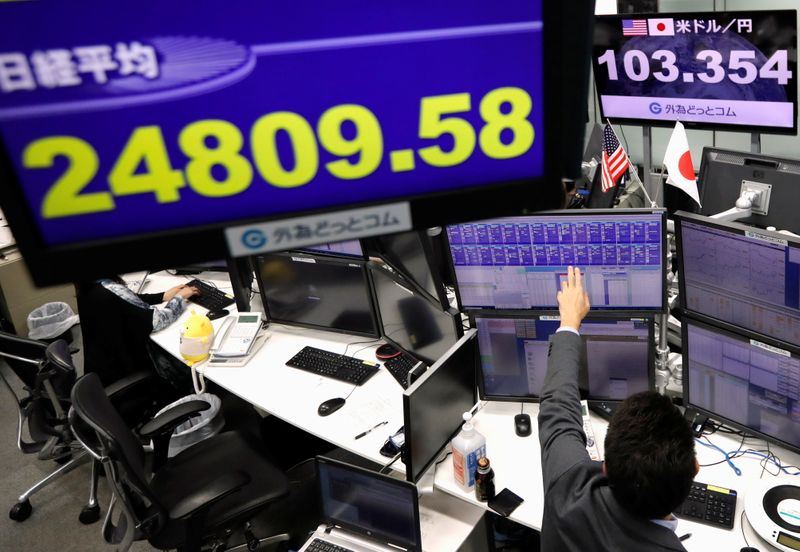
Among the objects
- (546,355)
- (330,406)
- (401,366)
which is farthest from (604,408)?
(330,406)

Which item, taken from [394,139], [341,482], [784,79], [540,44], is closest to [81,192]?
[394,139]

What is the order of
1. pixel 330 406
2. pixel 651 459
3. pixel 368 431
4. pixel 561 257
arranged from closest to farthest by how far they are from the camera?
pixel 651 459 < pixel 561 257 < pixel 368 431 < pixel 330 406

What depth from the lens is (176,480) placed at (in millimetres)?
2752

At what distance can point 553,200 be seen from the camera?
93 centimetres

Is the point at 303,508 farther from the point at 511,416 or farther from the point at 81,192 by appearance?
the point at 81,192

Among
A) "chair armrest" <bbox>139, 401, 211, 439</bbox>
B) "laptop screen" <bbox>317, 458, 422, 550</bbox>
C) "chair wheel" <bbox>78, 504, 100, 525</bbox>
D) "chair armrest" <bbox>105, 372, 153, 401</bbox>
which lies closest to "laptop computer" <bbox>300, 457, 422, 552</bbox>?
"laptop screen" <bbox>317, 458, 422, 550</bbox>

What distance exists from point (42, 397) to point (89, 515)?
2.08 ft

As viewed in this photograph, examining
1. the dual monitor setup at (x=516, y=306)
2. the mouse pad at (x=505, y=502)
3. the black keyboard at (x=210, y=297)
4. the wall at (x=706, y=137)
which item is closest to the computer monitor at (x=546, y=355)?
the dual monitor setup at (x=516, y=306)

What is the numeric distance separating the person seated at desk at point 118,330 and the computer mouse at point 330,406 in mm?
1134

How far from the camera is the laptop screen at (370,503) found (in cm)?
215

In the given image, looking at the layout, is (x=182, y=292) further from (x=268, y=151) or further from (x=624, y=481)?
(x=268, y=151)

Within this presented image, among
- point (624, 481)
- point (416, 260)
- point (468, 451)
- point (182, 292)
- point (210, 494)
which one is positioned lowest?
point (210, 494)

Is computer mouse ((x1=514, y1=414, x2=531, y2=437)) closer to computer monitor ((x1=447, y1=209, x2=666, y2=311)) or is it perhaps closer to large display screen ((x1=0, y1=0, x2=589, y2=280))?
computer monitor ((x1=447, y1=209, x2=666, y2=311))

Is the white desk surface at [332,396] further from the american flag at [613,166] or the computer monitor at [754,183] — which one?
the computer monitor at [754,183]
